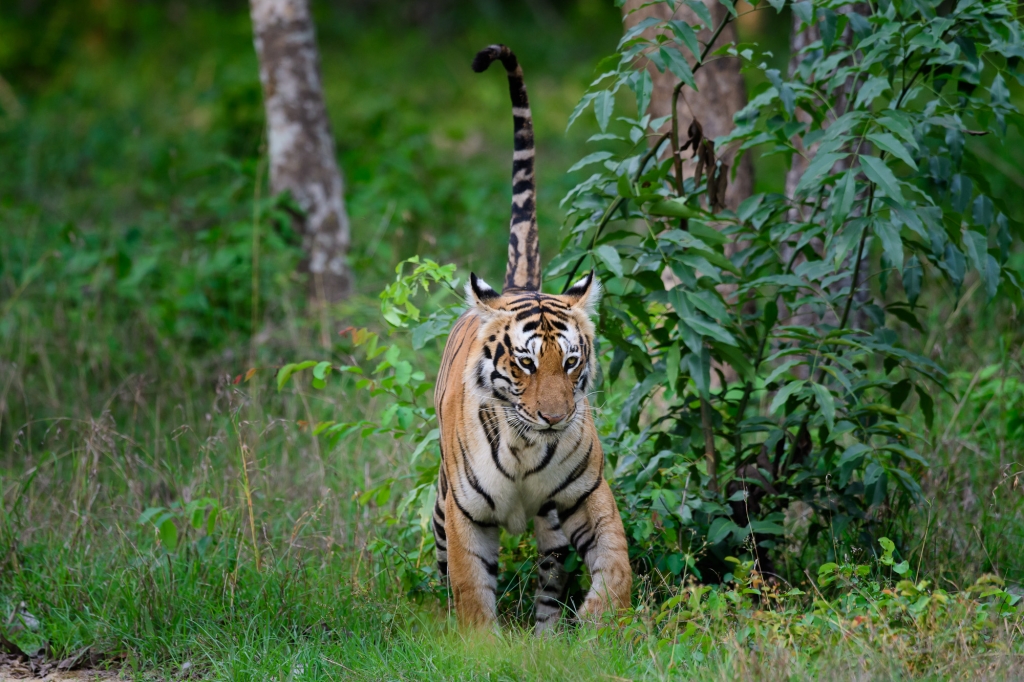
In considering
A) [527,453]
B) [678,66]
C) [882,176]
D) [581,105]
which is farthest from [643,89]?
[527,453]

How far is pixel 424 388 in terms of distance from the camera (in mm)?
4344

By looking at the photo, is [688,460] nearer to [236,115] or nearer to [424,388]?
[424,388]

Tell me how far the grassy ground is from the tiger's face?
760 mm

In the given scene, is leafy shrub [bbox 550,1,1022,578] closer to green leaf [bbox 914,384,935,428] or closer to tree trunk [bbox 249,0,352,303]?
green leaf [bbox 914,384,935,428]

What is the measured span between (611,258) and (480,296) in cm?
50

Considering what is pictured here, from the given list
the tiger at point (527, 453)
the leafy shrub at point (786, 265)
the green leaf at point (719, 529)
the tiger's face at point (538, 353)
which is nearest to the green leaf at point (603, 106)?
the leafy shrub at point (786, 265)

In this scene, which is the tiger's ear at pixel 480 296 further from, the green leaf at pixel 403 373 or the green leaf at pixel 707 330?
the green leaf at pixel 707 330

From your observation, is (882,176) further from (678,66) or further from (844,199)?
(678,66)

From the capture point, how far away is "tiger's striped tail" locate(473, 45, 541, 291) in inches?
170

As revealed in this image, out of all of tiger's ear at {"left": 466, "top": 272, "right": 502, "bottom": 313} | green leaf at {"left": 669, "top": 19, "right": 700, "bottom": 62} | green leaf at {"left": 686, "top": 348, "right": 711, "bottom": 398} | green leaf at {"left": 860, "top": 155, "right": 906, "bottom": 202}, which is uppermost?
green leaf at {"left": 669, "top": 19, "right": 700, "bottom": 62}

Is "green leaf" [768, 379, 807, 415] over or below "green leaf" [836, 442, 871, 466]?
over

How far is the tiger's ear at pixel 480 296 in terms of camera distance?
3.69m

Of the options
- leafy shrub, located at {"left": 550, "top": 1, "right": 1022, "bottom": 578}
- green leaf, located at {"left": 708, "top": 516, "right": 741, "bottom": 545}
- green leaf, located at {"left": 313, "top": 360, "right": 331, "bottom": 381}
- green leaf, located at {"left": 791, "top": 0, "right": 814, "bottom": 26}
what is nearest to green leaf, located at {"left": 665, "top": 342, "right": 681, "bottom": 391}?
leafy shrub, located at {"left": 550, "top": 1, "right": 1022, "bottom": 578}

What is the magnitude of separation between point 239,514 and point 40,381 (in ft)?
7.56
